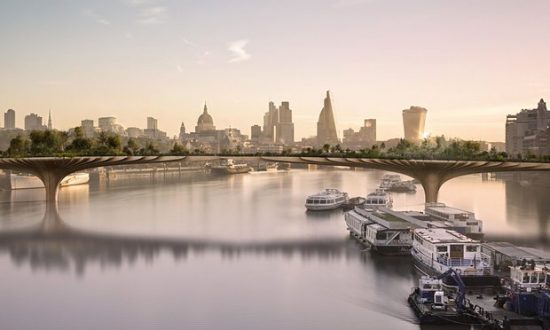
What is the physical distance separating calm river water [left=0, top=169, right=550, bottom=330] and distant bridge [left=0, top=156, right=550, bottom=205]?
5739mm

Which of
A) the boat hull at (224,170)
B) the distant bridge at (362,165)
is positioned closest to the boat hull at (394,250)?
the distant bridge at (362,165)

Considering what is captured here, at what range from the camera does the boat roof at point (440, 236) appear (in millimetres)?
37906

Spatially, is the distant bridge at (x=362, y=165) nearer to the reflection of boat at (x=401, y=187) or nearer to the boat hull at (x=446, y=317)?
the boat hull at (x=446, y=317)

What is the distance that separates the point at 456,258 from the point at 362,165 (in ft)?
112

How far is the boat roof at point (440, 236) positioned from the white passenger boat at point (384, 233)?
2.95 m

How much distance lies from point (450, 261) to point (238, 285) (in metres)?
13.8

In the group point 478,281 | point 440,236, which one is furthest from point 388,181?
point 478,281

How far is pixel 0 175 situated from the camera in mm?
129875

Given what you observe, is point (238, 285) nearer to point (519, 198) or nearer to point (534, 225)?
point (534, 225)

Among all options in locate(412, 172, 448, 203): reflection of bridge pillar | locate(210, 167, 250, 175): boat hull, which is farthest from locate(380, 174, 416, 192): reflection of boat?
locate(210, 167, 250, 175): boat hull

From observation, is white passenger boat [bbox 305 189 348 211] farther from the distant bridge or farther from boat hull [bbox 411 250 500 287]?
boat hull [bbox 411 250 500 287]

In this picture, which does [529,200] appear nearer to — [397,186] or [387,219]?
[397,186]

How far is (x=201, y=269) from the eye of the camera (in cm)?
4219

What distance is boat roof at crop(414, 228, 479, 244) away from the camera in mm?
37906
